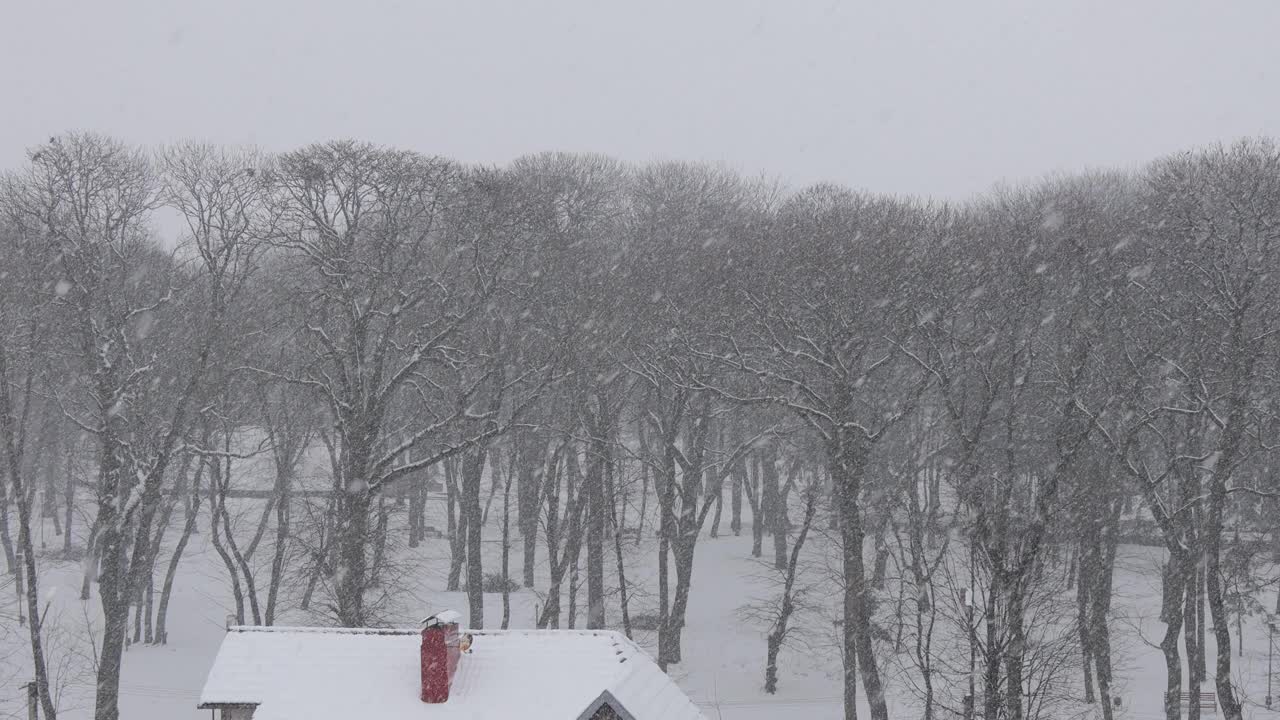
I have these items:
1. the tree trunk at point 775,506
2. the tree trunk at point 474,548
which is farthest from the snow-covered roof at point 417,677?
the tree trunk at point 775,506

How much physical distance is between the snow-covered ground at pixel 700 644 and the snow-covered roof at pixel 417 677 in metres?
9.68

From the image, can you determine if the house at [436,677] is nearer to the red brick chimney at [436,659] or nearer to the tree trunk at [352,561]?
the red brick chimney at [436,659]

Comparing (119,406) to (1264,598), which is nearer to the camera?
(119,406)

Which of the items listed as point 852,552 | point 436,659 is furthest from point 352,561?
point 852,552

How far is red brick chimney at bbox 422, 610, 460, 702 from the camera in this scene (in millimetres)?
14898

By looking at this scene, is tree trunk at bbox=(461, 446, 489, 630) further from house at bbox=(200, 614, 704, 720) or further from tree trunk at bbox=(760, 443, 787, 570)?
tree trunk at bbox=(760, 443, 787, 570)

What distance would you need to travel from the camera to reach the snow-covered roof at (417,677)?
48.9 feet

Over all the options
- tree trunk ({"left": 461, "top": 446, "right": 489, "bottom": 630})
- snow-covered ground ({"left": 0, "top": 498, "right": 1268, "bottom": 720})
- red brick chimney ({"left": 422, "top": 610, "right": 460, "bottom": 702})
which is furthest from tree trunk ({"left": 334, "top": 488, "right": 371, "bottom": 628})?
red brick chimney ({"left": 422, "top": 610, "right": 460, "bottom": 702})

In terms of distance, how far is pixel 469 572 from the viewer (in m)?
27.6

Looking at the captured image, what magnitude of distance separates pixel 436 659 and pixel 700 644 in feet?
57.3

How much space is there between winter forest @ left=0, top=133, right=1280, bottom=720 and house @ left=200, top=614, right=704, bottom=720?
6.40 meters

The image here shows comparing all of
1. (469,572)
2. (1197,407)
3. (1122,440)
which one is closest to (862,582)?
(1122,440)

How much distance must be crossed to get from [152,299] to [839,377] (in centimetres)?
1906

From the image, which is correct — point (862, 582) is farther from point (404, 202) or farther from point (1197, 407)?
point (404, 202)
